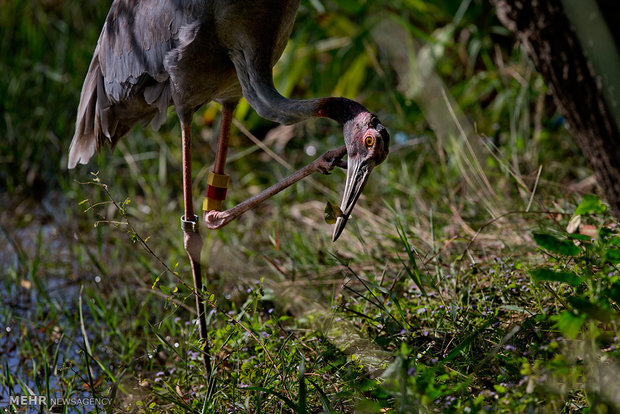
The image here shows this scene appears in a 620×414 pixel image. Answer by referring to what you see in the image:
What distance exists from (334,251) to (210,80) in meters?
1.03

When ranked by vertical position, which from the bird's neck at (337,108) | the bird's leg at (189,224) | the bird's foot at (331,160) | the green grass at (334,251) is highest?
the bird's neck at (337,108)

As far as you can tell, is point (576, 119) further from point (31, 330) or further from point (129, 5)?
point (31, 330)

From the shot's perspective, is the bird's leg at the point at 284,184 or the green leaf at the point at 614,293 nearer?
the green leaf at the point at 614,293

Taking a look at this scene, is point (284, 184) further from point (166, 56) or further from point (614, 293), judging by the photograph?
point (614, 293)

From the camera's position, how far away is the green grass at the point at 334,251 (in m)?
2.09

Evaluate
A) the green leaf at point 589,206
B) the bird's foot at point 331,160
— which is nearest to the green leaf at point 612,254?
the green leaf at point 589,206

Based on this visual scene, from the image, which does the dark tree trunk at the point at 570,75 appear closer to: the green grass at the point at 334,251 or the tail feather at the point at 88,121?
the green grass at the point at 334,251

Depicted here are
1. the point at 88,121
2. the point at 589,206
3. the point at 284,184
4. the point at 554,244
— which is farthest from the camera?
the point at 88,121

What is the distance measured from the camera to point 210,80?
97.2 inches

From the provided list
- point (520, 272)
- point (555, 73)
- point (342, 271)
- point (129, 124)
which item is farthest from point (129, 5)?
point (520, 272)

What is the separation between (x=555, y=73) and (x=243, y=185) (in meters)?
2.78

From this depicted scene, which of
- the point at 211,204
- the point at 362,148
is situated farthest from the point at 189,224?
the point at 362,148

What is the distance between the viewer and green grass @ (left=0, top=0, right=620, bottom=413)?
6.86 feet

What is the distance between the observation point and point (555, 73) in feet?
6.58
